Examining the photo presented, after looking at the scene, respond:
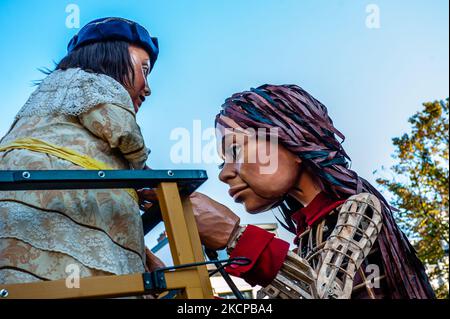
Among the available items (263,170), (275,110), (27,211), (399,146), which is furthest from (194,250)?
(399,146)

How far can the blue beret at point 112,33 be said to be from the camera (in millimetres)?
2113

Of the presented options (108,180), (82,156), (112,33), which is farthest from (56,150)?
(112,33)

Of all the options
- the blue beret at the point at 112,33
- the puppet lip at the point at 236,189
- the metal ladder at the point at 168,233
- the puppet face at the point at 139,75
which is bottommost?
the metal ladder at the point at 168,233

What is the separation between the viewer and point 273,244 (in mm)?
1700

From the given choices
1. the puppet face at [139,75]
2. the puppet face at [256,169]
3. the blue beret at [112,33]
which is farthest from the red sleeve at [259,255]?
the blue beret at [112,33]

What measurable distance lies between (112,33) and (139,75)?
0.17 meters

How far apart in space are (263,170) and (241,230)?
1.24 feet

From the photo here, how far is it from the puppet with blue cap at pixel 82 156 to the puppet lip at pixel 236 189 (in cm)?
38

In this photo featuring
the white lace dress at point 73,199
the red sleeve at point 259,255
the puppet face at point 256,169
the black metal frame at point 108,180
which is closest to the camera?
the black metal frame at point 108,180

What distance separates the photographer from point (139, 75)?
6.98ft

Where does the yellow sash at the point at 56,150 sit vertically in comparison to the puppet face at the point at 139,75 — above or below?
below

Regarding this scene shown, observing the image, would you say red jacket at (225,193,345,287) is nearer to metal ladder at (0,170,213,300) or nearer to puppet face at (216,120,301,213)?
metal ladder at (0,170,213,300)

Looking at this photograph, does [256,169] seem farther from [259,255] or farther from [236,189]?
[259,255]

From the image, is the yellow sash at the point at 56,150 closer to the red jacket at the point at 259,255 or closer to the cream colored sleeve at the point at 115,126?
the cream colored sleeve at the point at 115,126
